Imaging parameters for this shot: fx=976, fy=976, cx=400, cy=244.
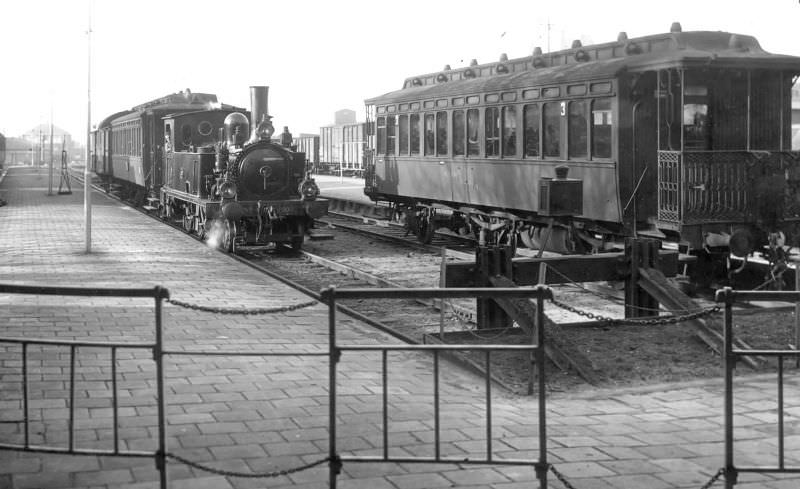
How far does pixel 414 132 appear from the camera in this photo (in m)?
21.2

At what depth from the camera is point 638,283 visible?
10188 millimetres

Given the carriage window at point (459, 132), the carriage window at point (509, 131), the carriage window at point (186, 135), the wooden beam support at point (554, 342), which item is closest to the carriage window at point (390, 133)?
the carriage window at point (459, 132)

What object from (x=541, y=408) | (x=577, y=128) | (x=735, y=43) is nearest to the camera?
(x=541, y=408)

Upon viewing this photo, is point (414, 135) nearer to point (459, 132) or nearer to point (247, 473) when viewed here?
point (459, 132)

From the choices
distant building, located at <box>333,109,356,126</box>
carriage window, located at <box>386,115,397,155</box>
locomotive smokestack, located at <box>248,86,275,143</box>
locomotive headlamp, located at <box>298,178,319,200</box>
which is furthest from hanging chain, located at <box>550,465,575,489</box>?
distant building, located at <box>333,109,356,126</box>

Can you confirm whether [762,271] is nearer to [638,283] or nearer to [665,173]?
[665,173]

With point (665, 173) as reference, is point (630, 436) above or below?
below

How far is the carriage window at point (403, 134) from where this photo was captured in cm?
2162

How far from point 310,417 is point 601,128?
9347 mm

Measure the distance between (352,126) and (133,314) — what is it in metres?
44.5

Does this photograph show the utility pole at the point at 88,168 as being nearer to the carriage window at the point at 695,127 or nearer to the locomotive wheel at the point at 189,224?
the locomotive wheel at the point at 189,224

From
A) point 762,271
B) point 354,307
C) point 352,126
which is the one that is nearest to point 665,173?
point 762,271

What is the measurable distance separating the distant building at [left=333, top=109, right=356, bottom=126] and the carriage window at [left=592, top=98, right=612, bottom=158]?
94.9m

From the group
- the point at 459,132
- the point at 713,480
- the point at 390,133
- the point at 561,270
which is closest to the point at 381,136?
the point at 390,133
